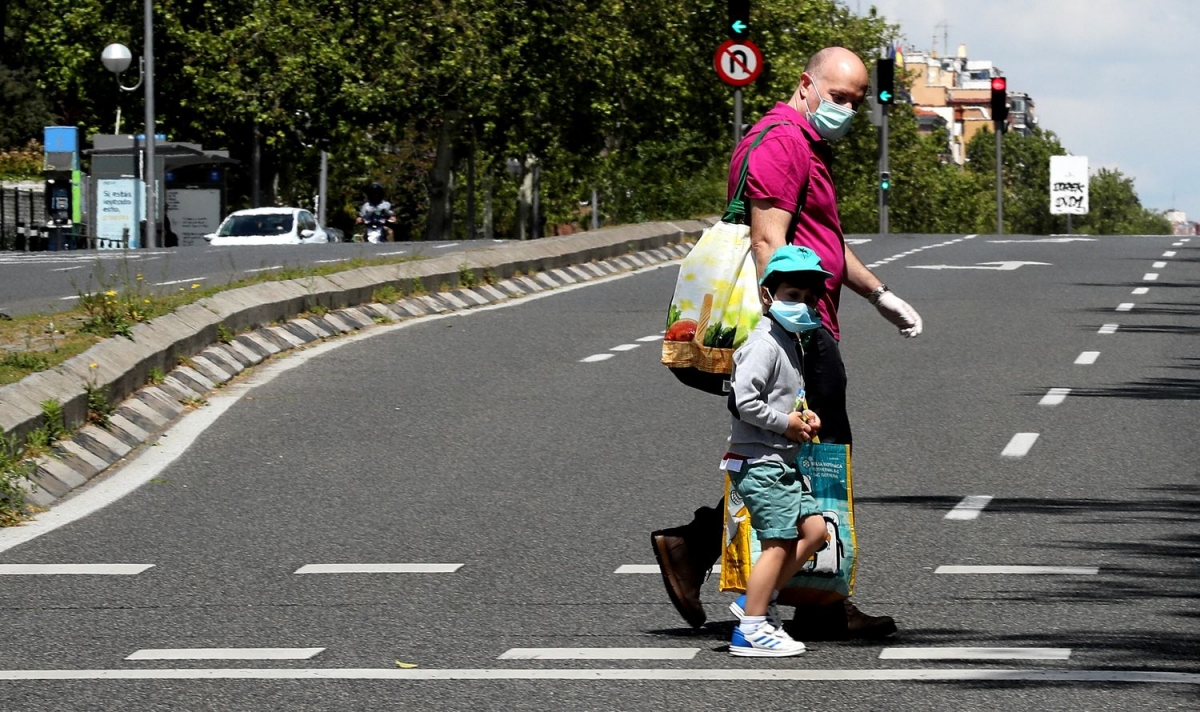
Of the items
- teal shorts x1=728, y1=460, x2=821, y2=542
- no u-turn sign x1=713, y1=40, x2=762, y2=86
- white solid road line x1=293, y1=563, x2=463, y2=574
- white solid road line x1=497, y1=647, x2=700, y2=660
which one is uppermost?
no u-turn sign x1=713, y1=40, x2=762, y2=86

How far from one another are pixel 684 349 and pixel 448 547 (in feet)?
7.99

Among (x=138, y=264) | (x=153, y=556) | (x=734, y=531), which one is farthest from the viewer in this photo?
(x=138, y=264)

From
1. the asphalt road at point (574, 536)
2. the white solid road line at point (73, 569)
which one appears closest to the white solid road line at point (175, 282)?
the asphalt road at point (574, 536)

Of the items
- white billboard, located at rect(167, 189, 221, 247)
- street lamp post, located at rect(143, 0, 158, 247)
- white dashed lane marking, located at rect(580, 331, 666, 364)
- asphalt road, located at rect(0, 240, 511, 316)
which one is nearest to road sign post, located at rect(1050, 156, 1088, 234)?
white billboard, located at rect(167, 189, 221, 247)

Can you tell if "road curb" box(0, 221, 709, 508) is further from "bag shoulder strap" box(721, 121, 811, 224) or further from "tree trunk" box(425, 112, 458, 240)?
"tree trunk" box(425, 112, 458, 240)

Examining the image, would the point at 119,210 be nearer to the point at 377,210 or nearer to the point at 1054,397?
the point at 377,210

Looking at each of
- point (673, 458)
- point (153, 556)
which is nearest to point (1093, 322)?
point (673, 458)

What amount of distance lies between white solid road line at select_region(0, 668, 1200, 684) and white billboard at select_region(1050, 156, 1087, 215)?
11553 cm

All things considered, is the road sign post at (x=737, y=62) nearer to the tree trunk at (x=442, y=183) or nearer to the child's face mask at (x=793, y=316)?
the child's face mask at (x=793, y=316)

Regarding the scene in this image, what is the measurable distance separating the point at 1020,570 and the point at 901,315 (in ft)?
5.20

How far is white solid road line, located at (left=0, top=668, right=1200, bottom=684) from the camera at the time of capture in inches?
258

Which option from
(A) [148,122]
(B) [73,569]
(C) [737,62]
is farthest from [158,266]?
(A) [148,122]

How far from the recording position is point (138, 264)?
2853cm

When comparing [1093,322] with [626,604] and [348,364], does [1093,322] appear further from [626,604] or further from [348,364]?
[626,604]
